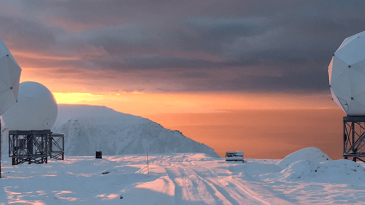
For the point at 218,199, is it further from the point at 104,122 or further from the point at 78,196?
the point at 104,122

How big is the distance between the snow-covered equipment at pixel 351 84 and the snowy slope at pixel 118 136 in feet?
143

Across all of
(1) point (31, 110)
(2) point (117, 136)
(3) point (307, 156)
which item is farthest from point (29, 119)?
(2) point (117, 136)

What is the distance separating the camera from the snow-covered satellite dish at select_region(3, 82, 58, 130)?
124ft

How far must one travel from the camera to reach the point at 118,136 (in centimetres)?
8531

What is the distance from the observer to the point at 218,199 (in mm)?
12945

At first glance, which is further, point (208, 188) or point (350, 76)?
point (350, 76)

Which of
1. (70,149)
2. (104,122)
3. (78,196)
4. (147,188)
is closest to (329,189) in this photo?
(147,188)

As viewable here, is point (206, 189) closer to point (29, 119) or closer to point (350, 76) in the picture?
point (350, 76)

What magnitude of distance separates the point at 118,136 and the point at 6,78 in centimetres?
6292

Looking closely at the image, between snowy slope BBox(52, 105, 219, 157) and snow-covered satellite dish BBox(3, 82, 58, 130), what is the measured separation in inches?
1329

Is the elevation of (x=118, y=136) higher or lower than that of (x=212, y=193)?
higher

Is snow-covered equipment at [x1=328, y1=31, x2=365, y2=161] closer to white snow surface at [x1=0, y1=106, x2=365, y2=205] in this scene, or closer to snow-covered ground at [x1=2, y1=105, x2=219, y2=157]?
white snow surface at [x1=0, y1=106, x2=365, y2=205]

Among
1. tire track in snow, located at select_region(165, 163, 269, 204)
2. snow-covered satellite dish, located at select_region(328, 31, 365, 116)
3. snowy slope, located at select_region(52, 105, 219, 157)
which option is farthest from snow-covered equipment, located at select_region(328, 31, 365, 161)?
snowy slope, located at select_region(52, 105, 219, 157)

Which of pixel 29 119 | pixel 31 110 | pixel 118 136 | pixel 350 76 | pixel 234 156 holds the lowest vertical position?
pixel 234 156
